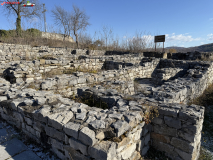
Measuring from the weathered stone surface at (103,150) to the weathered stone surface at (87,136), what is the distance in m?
0.08

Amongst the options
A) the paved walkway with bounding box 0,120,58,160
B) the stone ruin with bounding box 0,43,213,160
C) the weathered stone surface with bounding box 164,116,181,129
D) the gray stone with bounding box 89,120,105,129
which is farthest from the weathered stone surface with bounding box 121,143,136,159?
the paved walkway with bounding box 0,120,58,160

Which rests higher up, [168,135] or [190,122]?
[190,122]

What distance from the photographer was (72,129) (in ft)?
6.87

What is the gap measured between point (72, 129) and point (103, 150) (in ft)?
1.90

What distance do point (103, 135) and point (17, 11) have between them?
2277cm

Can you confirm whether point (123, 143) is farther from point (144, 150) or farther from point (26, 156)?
point (26, 156)

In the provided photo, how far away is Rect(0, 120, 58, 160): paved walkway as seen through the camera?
7.80 ft

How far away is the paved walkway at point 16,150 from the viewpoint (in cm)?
A: 238

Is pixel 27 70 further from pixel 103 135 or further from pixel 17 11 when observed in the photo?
pixel 17 11

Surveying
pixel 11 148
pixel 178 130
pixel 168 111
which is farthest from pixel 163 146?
pixel 11 148

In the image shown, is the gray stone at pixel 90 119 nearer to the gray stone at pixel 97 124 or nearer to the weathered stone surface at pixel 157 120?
the gray stone at pixel 97 124

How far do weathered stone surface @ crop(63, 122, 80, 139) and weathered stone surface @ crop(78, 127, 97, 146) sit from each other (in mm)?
88

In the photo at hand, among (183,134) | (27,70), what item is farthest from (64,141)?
(27,70)

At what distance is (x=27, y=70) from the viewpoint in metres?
5.57
